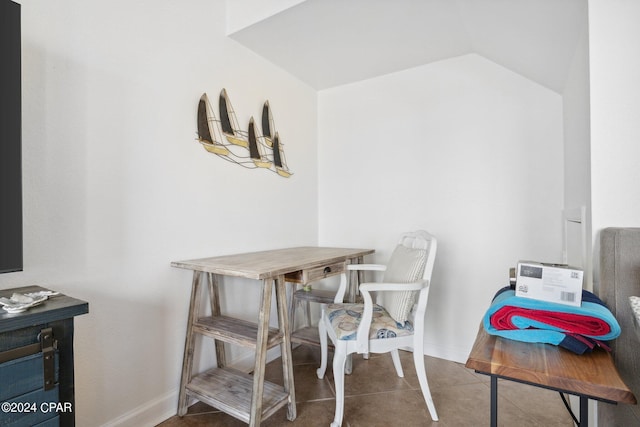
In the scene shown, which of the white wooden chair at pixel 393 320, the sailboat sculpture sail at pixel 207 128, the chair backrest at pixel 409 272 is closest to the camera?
the white wooden chair at pixel 393 320

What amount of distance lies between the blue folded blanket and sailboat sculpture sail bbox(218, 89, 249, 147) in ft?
5.60

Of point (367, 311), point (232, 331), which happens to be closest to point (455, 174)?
point (367, 311)

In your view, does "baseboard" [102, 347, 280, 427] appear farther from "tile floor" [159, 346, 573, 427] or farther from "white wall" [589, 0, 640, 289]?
"white wall" [589, 0, 640, 289]

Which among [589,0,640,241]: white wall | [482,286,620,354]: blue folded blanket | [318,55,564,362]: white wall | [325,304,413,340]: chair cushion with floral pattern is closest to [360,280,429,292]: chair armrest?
[325,304,413,340]: chair cushion with floral pattern

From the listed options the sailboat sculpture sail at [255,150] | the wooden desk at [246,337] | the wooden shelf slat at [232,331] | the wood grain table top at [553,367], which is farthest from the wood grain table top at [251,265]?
the wood grain table top at [553,367]

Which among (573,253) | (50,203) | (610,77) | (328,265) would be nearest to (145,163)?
(50,203)

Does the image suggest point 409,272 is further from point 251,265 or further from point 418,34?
point 418,34

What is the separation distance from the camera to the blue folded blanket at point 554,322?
822 mm

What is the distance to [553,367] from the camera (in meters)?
0.75

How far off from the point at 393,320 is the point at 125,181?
1.53 meters

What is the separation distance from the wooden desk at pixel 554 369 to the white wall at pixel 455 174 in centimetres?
144

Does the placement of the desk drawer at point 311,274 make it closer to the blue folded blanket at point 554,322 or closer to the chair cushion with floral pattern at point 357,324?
the chair cushion with floral pattern at point 357,324

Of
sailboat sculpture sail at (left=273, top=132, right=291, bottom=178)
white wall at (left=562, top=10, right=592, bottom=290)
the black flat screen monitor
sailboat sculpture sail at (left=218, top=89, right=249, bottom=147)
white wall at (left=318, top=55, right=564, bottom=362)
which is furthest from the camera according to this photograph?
sailboat sculpture sail at (left=273, top=132, right=291, bottom=178)

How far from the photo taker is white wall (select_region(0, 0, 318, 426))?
1236 mm
